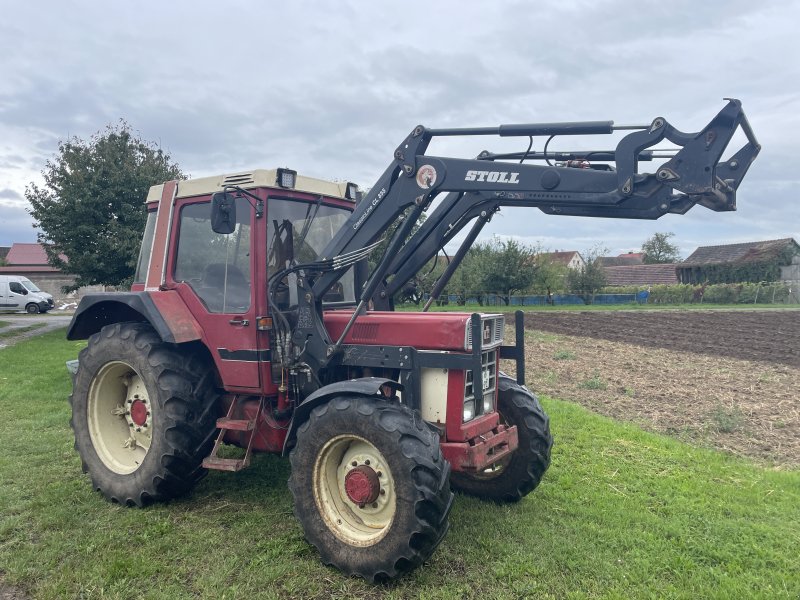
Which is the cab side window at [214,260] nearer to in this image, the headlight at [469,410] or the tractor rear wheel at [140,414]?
the tractor rear wheel at [140,414]

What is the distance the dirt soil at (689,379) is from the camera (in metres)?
7.42

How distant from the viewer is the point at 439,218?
4738mm

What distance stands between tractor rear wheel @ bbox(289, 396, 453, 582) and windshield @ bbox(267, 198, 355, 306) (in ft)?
4.25

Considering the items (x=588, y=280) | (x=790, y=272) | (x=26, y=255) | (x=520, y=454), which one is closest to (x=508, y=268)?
(x=588, y=280)

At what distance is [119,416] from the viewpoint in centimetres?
544

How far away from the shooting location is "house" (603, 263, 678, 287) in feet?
183

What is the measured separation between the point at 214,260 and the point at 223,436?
1.42 metres

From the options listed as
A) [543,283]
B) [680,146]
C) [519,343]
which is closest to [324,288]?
[519,343]

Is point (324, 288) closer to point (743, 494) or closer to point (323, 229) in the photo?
point (323, 229)

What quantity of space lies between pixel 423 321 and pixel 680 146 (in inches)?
78.2

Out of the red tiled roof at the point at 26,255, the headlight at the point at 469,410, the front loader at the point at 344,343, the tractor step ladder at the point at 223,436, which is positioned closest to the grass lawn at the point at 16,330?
the front loader at the point at 344,343

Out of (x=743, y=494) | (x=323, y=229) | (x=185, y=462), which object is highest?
(x=323, y=229)

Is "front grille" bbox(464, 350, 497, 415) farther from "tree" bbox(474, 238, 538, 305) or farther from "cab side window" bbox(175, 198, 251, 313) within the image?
"tree" bbox(474, 238, 538, 305)

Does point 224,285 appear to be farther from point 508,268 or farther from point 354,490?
point 508,268
